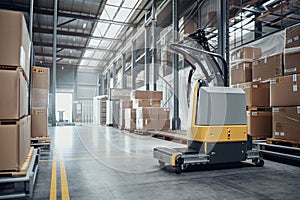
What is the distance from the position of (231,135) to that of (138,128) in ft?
18.4

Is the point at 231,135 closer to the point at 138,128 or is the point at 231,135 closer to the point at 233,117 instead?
the point at 233,117

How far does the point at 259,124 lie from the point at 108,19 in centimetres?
981

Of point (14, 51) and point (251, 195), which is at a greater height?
point (14, 51)

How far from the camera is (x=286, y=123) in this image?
395 centimetres

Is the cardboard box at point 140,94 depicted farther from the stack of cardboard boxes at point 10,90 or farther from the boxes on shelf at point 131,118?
the stack of cardboard boxes at point 10,90

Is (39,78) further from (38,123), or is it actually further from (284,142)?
(284,142)

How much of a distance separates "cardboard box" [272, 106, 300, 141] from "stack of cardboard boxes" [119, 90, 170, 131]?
4.50 meters

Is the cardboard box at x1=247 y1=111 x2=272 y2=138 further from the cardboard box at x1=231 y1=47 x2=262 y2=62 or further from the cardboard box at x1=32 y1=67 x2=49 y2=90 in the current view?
the cardboard box at x1=32 y1=67 x2=49 y2=90

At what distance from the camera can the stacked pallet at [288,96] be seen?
12.5ft

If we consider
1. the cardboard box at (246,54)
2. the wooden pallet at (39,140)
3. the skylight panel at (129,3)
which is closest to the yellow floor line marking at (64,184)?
the wooden pallet at (39,140)

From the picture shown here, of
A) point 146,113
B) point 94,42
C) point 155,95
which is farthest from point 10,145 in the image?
point 94,42

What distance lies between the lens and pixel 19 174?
2.15 metres

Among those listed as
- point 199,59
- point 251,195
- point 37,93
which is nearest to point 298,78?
point 199,59

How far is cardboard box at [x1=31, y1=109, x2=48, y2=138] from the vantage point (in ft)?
14.9
